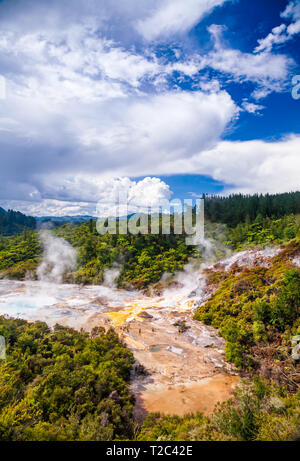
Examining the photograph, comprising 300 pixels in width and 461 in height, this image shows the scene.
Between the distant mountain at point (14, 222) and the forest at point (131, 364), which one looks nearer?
the forest at point (131, 364)

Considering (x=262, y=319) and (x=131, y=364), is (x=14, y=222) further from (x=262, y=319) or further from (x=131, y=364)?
(x=262, y=319)

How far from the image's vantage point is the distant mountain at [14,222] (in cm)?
8962

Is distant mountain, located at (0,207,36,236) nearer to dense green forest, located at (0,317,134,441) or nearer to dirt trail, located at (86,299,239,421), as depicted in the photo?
dirt trail, located at (86,299,239,421)

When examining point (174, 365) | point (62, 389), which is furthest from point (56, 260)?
point (62, 389)

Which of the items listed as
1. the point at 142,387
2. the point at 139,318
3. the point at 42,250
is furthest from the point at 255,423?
the point at 42,250

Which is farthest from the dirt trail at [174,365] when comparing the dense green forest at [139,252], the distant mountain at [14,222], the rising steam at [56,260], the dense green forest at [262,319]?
the distant mountain at [14,222]

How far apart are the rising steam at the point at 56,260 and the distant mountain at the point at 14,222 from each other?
49912 millimetres

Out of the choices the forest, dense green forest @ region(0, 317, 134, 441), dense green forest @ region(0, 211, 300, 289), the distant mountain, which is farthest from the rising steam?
the distant mountain

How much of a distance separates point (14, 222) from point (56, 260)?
68.5 m

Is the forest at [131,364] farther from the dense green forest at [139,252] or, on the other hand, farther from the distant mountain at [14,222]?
the distant mountain at [14,222]

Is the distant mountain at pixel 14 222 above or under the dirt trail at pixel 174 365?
above

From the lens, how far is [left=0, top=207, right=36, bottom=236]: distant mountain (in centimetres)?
8962

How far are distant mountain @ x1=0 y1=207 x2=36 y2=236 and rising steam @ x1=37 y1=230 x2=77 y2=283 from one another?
4991cm
